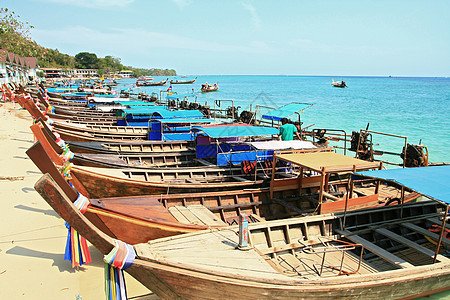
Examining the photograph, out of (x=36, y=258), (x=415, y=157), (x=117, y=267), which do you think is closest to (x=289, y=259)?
(x=117, y=267)

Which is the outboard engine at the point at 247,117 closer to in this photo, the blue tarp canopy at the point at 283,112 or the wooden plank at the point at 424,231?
the blue tarp canopy at the point at 283,112

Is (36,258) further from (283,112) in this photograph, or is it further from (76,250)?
(283,112)

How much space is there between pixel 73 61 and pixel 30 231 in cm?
13892

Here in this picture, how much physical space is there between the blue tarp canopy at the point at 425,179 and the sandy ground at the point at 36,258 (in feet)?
17.8

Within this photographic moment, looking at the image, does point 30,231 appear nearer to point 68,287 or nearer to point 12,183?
point 68,287

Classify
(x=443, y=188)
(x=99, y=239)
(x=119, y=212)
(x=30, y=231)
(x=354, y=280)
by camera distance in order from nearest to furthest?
1. (x=99, y=239)
2. (x=354, y=280)
3. (x=119, y=212)
4. (x=443, y=188)
5. (x=30, y=231)

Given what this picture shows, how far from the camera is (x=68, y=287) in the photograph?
649 cm

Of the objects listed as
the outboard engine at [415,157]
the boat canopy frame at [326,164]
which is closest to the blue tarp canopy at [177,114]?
the boat canopy frame at [326,164]

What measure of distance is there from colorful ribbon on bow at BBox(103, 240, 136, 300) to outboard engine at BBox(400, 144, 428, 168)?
10.0 metres

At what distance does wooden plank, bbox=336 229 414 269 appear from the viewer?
600 centimetres

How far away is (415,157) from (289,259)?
6948 mm

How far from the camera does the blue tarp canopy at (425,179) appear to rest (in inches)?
227

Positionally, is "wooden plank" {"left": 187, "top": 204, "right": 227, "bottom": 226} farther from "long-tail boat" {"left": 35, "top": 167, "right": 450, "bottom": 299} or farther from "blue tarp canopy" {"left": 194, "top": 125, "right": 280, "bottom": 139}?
"blue tarp canopy" {"left": 194, "top": 125, "right": 280, "bottom": 139}

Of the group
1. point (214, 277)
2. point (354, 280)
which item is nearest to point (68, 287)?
point (214, 277)
